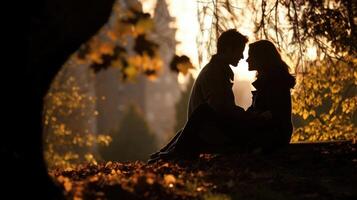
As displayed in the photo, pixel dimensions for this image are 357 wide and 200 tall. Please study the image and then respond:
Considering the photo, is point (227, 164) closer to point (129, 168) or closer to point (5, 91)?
point (129, 168)

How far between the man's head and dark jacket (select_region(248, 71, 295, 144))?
0.50 meters

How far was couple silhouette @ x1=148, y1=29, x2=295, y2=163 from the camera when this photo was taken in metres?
9.37

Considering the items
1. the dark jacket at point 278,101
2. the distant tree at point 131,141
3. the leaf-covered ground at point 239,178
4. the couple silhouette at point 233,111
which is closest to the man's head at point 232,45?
the couple silhouette at point 233,111

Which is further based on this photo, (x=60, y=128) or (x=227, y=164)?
(x=60, y=128)

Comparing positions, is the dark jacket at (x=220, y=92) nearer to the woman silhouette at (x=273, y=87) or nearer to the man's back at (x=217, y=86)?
the man's back at (x=217, y=86)

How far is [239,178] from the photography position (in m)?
7.98

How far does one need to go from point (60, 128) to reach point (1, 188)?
76.8 ft

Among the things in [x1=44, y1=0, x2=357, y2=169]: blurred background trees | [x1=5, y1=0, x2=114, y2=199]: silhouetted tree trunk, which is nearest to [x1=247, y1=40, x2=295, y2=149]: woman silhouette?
[x1=44, y1=0, x2=357, y2=169]: blurred background trees

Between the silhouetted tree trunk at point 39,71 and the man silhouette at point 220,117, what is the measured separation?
349 centimetres

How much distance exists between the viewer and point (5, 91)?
5.62 meters

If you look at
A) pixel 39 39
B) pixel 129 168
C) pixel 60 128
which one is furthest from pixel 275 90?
pixel 60 128

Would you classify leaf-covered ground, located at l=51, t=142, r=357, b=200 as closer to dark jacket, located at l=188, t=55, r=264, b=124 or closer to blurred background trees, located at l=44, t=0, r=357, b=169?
dark jacket, located at l=188, t=55, r=264, b=124

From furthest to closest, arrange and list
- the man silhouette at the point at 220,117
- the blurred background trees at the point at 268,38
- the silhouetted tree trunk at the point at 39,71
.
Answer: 1. the man silhouette at the point at 220,117
2. the blurred background trees at the point at 268,38
3. the silhouetted tree trunk at the point at 39,71

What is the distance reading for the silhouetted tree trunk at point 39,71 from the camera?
5.69 meters
